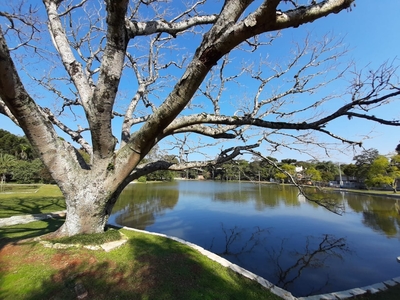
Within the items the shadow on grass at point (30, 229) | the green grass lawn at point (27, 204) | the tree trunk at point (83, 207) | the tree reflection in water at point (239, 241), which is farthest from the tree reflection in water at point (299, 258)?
the green grass lawn at point (27, 204)

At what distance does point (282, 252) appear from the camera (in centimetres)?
652

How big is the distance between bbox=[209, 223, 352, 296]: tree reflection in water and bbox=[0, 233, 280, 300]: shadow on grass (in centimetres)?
199

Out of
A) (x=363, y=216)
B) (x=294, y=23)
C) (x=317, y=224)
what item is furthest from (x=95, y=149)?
(x=363, y=216)

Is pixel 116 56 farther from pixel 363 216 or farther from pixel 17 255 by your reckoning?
pixel 363 216

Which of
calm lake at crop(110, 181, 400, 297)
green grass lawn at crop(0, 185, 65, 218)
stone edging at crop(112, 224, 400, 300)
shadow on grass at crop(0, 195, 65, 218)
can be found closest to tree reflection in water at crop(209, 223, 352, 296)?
calm lake at crop(110, 181, 400, 297)

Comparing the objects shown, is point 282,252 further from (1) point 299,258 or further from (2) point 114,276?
(2) point 114,276

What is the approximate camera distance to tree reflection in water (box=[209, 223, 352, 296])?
5023mm

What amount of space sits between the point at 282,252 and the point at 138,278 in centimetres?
507

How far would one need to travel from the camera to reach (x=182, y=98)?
265cm

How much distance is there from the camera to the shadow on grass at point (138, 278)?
2.59 metres

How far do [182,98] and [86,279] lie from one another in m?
2.62

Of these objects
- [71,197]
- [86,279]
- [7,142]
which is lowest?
[86,279]

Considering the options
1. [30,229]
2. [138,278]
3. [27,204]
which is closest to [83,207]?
[138,278]

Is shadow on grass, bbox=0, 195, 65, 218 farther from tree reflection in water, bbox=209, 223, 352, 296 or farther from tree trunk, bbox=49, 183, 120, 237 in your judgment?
tree reflection in water, bbox=209, 223, 352, 296
